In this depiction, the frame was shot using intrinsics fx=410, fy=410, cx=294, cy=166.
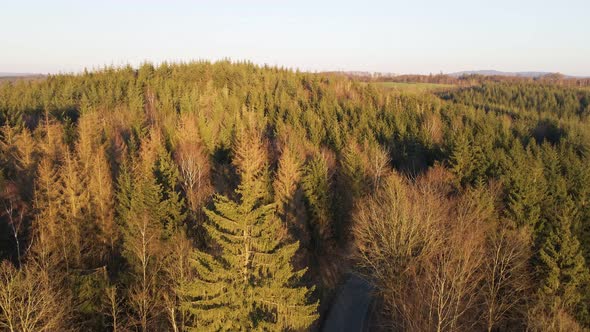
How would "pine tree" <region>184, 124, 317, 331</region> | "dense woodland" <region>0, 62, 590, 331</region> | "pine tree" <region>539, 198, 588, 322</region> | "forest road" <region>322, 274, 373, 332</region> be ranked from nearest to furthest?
"pine tree" <region>184, 124, 317, 331</region>, "dense woodland" <region>0, 62, 590, 331</region>, "pine tree" <region>539, 198, 588, 322</region>, "forest road" <region>322, 274, 373, 332</region>

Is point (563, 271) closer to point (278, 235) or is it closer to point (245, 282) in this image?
point (278, 235)

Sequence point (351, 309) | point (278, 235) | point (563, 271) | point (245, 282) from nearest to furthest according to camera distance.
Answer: point (245, 282) → point (278, 235) → point (563, 271) → point (351, 309)

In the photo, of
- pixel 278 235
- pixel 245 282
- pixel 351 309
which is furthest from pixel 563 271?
pixel 245 282

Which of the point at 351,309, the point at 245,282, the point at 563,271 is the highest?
the point at 245,282

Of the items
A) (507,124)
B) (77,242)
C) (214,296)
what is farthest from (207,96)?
(214,296)

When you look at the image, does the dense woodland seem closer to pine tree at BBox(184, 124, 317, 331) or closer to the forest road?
pine tree at BBox(184, 124, 317, 331)

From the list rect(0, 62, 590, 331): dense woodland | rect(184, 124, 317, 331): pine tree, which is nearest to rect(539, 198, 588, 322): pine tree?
rect(0, 62, 590, 331): dense woodland
